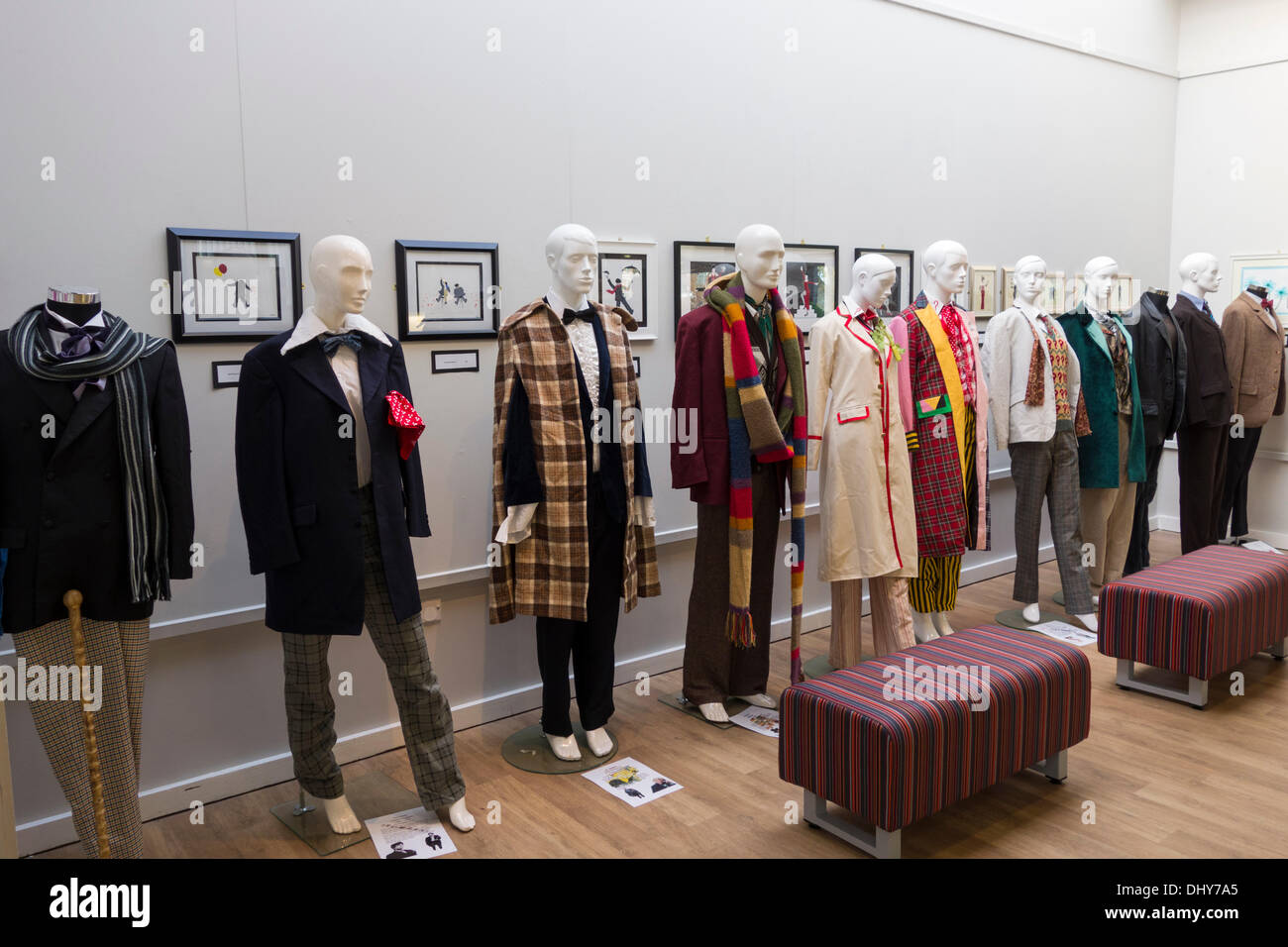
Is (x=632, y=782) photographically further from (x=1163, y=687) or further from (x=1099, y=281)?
(x=1099, y=281)

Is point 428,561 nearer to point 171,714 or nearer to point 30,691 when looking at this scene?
point 171,714

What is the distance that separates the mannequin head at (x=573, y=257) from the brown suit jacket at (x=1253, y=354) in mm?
4788

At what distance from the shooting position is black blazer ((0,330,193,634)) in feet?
8.87

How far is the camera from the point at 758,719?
14.0 feet

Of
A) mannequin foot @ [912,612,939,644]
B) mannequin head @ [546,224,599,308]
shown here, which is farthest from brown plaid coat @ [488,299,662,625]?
mannequin foot @ [912,612,939,644]

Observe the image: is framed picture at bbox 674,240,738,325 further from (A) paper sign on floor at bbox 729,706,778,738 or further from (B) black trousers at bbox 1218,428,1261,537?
(B) black trousers at bbox 1218,428,1261,537

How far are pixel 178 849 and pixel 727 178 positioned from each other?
3.66 meters

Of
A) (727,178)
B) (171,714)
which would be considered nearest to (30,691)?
(171,714)

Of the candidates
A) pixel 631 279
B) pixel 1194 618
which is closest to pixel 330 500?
pixel 631 279

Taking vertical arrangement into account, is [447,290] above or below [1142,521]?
above

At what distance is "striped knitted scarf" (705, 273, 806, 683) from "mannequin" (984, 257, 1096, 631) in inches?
60.0

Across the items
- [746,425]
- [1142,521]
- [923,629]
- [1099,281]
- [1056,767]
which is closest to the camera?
[1056,767]

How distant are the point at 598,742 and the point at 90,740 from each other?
71.3 inches

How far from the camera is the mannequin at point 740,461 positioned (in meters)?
4.05
